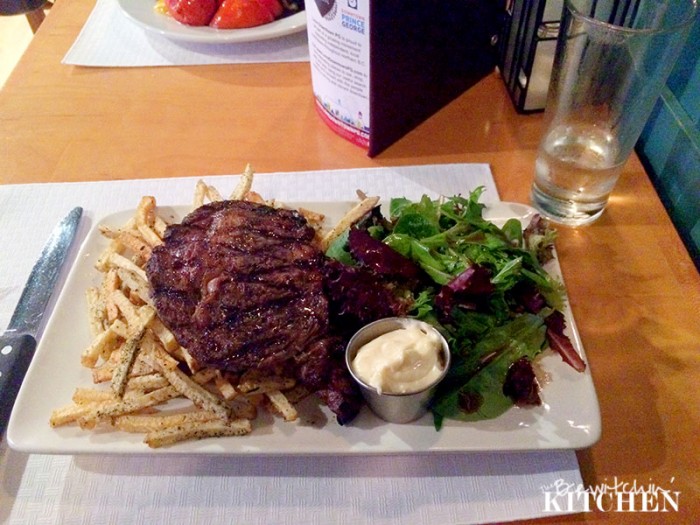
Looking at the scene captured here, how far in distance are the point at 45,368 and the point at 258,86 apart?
1415mm

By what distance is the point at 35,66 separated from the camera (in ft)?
8.07

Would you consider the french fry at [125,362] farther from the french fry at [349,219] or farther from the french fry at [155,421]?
the french fry at [349,219]

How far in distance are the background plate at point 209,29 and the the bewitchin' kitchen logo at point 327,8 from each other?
624 mm

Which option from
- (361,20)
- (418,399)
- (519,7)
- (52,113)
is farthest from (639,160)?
(52,113)

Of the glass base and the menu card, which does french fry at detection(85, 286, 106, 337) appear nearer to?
the menu card

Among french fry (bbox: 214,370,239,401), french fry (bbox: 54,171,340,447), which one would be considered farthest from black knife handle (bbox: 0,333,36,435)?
french fry (bbox: 214,370,239,401)

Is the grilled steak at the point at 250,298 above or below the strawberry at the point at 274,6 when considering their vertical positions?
below

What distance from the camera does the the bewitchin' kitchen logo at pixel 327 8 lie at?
167 cm

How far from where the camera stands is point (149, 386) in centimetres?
Result: 128

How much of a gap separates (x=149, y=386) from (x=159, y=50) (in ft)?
5.79

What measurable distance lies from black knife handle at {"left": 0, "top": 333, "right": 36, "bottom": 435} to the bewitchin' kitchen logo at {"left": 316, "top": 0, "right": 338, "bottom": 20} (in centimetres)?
123

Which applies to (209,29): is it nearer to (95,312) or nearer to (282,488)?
(95,312)

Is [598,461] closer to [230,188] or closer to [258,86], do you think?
[230,188]

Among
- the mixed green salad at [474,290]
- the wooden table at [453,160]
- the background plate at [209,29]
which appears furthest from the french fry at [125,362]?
the background plate at [209,29]
